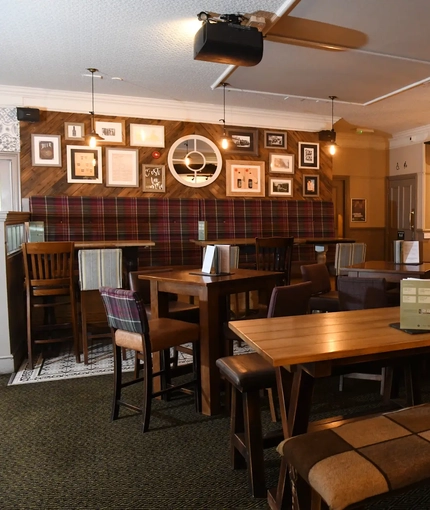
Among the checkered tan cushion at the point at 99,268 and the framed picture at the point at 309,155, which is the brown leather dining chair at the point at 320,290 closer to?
the checkered tan cushion at the point at 99,268

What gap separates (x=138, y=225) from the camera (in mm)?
5973

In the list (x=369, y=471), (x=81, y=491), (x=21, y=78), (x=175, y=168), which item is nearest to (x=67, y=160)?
(x=21, y=78)

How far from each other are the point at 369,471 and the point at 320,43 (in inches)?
151

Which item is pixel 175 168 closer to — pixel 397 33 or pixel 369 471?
pixel 397 33

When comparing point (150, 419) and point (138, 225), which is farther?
point (138, 225)

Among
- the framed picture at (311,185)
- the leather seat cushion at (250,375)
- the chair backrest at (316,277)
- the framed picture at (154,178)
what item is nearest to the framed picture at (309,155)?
the framed picture at (311,185)

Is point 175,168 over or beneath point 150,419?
over

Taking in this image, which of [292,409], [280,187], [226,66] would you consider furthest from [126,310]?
[280,187]

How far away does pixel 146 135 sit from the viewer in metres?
5.95

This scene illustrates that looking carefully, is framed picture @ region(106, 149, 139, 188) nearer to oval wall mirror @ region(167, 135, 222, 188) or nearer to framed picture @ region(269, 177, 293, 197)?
oval wall mirror @ region(167, 135, 222, 188)

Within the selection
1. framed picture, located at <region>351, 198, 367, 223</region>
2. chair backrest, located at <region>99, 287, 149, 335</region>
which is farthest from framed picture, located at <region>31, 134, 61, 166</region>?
framed picture, located at <region>351, 198, 367, 223</region>

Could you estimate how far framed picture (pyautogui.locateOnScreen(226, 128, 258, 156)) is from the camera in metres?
6.39

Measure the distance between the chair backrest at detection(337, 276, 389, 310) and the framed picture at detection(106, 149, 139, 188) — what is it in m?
3.72

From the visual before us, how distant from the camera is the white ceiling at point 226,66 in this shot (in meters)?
3.39
